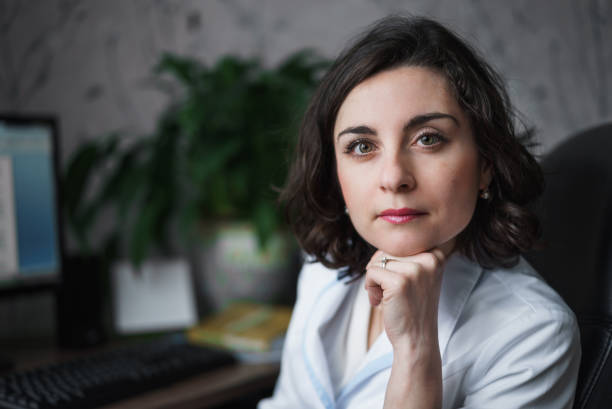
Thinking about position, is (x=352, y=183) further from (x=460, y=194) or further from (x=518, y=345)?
(x=518, y=345)

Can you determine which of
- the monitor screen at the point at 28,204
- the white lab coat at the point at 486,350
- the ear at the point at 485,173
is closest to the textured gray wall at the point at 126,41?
the monitor screen at the point at 28,204

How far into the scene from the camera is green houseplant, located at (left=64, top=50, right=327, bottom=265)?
1240mm

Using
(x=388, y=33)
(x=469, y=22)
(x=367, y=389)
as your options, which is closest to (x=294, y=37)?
(x=469, y=22)

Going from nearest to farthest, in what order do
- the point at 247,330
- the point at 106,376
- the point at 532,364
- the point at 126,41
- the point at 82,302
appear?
the point at 532,364
the point at 106,376
the point at 247,330
the point at 82,302
the point at 126,41

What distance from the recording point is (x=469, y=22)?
130cm

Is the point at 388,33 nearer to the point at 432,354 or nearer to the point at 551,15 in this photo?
the point at 432,354

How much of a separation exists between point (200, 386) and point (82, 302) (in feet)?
1.59

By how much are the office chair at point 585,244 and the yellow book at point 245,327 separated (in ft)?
1.82

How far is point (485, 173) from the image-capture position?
0.74 metres

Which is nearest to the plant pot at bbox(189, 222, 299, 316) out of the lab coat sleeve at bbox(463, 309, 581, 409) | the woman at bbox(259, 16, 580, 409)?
the woman at bbox(259, 16, 580, 409)

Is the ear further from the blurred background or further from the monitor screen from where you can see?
the monitor screen

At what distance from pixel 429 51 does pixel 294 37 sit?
2.93 feet

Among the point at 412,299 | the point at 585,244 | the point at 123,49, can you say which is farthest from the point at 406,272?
the point at 123,49

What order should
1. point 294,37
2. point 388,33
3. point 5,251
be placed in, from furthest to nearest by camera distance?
point 294,37
point 5,251
point 388,33
